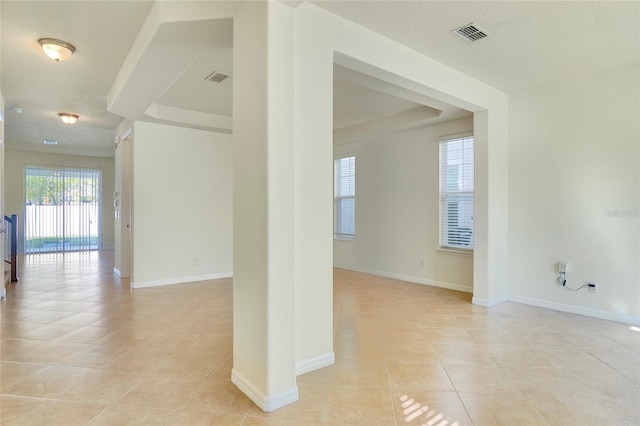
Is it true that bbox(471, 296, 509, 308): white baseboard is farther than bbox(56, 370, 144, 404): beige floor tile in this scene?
Yes

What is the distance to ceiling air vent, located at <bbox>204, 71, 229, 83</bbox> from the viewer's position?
146 inches

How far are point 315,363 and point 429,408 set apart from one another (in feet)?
2.76

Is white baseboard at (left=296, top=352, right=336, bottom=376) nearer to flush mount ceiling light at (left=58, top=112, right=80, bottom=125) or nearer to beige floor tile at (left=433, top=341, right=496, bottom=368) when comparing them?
beige floor tile at (left=433, top=341, right=496, bottom=368)

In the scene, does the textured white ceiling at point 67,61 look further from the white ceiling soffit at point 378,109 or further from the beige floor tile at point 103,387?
the beige floor tile at point 103,387

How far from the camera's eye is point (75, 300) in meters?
4.45

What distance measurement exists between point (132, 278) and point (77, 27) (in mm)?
3546

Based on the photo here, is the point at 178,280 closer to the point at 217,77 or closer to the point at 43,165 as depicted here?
the point at 217,77

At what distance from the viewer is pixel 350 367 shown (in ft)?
8.42

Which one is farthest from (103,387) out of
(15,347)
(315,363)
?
(315,363)

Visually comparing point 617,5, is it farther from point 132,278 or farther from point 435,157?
point 132,278

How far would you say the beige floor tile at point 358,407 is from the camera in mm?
1914

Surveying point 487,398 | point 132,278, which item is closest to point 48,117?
point 132,278

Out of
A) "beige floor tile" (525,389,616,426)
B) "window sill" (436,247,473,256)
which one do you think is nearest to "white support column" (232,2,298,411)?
"beige floor tile" (525,389,616,426)

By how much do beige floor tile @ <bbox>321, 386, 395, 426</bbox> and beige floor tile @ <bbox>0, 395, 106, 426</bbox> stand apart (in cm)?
136
